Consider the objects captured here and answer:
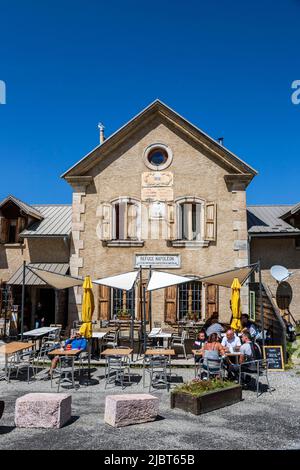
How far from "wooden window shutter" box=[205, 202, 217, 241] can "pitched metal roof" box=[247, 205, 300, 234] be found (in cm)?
173

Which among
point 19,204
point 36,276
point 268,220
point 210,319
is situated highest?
point 19,204

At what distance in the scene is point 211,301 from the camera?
15828 mm

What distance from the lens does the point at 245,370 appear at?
10508mm

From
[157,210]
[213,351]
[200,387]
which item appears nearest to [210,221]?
[157,210]

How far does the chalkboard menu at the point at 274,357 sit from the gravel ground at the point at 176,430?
295 centimetres

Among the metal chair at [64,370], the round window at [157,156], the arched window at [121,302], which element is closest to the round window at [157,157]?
the round window at [157,156]

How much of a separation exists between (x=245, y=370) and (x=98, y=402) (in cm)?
385

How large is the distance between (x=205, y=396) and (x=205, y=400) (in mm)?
68

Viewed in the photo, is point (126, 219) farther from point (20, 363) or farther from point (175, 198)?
point (20, 363)

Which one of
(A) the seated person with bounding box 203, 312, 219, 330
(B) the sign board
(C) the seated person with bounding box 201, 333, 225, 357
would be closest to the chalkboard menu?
(C) the seated person with bounding box 201, 333, 225, 357

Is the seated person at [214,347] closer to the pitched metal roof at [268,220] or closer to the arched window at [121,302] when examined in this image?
the arched window at [121,302]

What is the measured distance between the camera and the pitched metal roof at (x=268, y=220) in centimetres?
1691

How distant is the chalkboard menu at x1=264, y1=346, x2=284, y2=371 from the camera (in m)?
12.1
